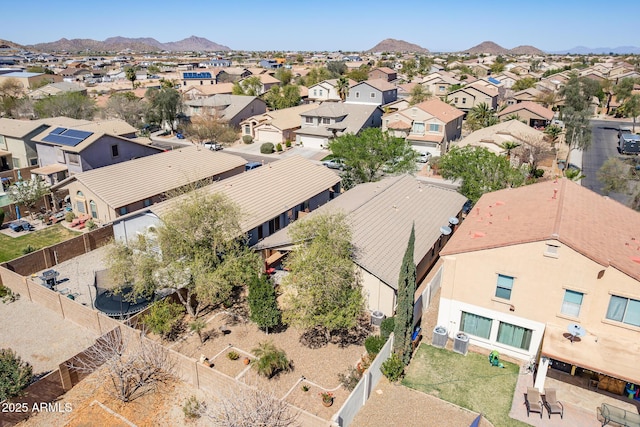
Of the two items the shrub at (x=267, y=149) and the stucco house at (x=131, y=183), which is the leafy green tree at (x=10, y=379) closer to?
the stucco house at (x=131, y=183)

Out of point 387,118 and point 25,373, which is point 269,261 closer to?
point 25,373

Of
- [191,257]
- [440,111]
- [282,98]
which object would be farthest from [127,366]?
[282,98]

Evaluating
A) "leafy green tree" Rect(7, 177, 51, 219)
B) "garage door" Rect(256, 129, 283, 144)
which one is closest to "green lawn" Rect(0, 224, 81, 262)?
"leafy green tree" Rect(7, 177, 51, 219)

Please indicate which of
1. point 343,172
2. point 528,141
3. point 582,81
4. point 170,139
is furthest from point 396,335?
point 582,81

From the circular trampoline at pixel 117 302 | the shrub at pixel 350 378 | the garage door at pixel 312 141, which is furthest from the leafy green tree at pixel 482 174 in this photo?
the garage door at pixel 312 141

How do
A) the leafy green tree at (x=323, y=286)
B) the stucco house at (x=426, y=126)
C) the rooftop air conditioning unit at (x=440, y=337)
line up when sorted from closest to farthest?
the leafy green tree at (x=323, y=286) → the rooftop air conditioning unit at (x=440, y=337) → the stucco house at (x=426, y=126)

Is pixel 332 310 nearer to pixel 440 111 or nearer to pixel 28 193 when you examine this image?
pixel 28 193
